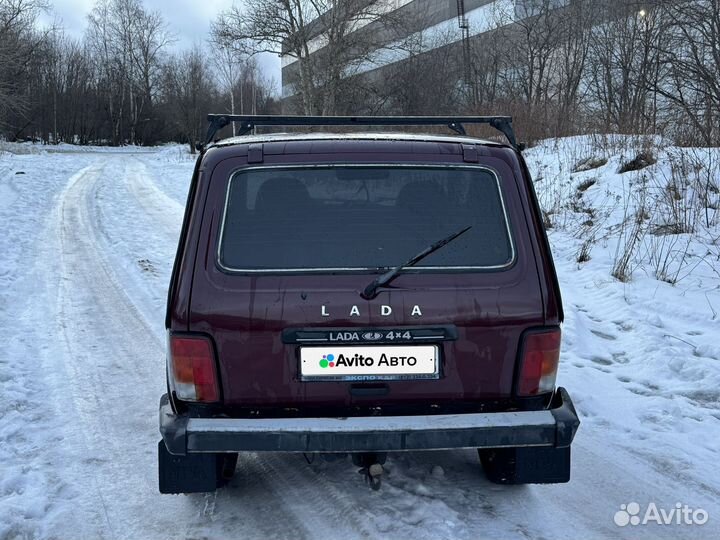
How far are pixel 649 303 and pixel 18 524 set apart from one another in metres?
5.78

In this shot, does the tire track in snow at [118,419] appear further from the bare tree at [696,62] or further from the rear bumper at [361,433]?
the bare tree at [696,62]

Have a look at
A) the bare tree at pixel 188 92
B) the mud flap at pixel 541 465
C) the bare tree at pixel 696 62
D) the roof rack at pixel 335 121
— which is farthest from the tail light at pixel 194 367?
the bare tree at pixel 188 92

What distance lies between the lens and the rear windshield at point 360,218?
8.95 feet

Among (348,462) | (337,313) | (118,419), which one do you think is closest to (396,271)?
(337,313)

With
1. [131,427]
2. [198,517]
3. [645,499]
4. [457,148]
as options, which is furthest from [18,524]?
[645,499]

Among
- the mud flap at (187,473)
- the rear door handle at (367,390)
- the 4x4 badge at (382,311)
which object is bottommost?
the mud flap at (187,473)

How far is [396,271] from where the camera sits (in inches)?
105

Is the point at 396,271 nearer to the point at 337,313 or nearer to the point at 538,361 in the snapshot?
the point at 337,313

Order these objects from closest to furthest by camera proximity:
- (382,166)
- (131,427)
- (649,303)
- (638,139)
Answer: (382,166) → (131,427) → (649,303) → (638,139)

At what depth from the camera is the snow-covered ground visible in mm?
2939

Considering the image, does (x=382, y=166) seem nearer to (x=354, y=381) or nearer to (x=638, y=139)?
(x=354, y=381)

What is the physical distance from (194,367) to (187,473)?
1.98 feet

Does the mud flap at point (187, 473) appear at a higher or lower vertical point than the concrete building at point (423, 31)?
lower

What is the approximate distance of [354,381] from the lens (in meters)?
2.68
